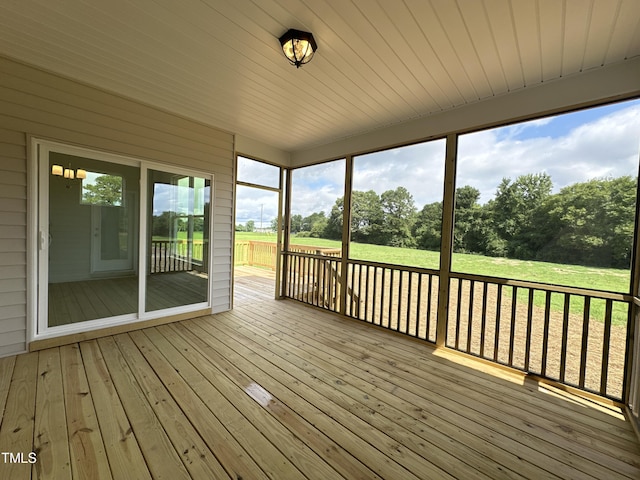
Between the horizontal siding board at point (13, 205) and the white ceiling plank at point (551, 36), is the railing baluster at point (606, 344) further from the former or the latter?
the horizontal siding board at point (13, 205)

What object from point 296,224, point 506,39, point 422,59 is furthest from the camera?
point 296,224

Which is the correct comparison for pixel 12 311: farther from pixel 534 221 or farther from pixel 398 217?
pixel 534 221

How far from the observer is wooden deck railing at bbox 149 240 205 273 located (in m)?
3.46

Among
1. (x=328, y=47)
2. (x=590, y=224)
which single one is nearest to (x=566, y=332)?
(x=590, y=224)

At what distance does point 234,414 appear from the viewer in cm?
180

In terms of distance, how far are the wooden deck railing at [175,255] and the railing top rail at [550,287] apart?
3412 millimetres

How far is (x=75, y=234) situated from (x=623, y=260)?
518cm

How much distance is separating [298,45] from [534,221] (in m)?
2.64

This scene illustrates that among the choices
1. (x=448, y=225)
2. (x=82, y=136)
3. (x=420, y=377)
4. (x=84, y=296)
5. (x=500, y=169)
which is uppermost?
(x=82, y=136)

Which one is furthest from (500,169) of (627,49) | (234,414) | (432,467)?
(234,414)

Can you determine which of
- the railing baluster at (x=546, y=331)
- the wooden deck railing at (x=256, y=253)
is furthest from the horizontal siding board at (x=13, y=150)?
the wooden deck railing at (x=256, y=253)

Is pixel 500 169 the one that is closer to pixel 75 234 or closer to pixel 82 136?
pixel 82 136

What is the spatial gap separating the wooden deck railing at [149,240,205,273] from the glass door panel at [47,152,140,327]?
224 mm

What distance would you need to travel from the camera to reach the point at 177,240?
3678 millimetres
